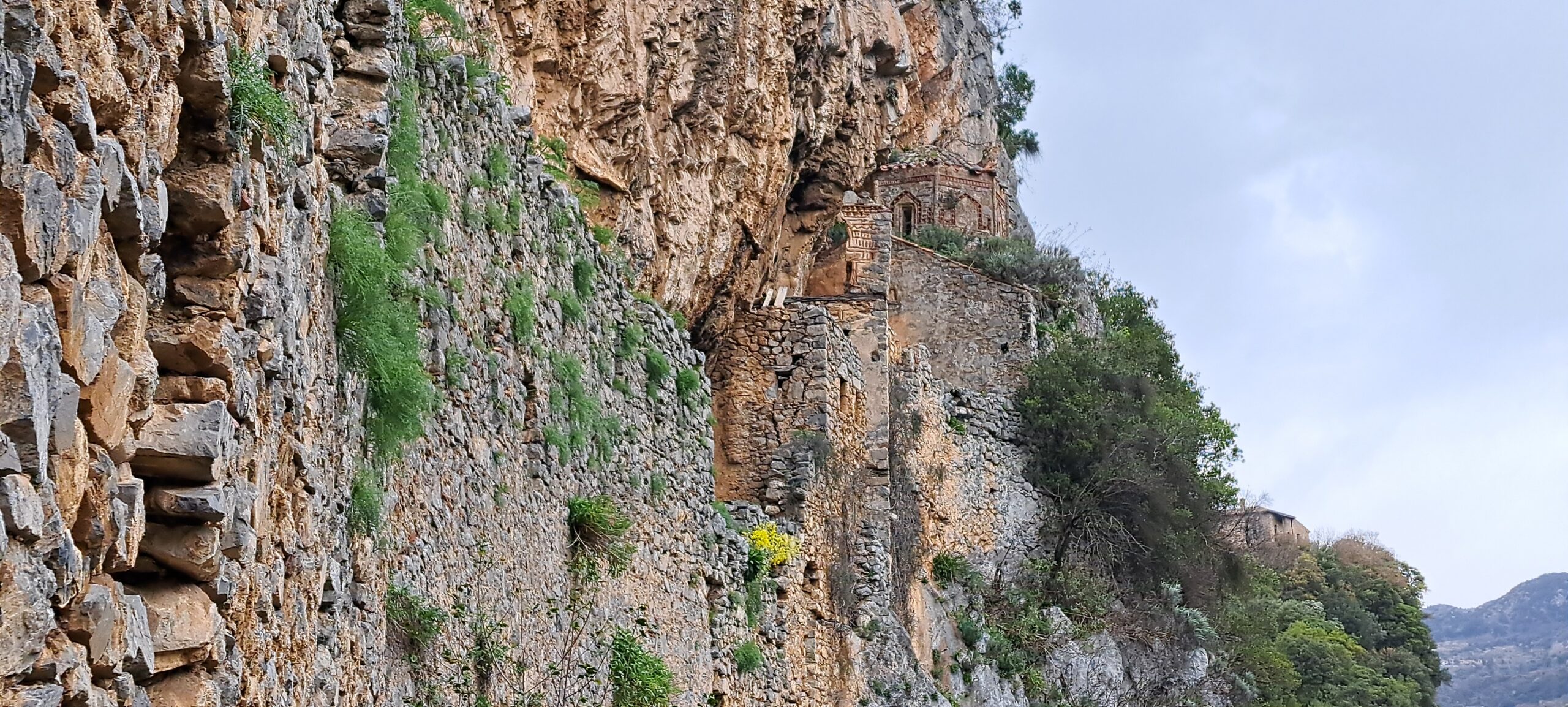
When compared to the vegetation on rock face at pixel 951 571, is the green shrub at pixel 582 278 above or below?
above

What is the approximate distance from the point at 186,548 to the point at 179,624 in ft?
0.61

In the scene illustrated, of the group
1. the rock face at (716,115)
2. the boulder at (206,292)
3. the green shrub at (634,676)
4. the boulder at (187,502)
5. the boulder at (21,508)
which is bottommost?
the green shrub at (634,676)

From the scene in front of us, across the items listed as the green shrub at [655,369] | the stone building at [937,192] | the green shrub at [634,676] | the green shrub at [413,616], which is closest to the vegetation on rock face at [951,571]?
the green shrub at [655,369]

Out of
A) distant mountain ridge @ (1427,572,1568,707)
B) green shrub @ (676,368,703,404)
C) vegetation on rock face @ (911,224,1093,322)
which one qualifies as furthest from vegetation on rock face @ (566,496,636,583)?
distant mountain ridge @ (1427,572,1568,707)

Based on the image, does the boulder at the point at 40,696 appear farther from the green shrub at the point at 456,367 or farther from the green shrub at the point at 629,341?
the green shrub at the point at 629,341

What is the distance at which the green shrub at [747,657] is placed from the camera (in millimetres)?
13164

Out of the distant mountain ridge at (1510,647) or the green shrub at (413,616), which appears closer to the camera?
the green shrub at (413,616)

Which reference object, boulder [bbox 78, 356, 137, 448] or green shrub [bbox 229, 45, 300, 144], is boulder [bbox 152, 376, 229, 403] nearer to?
boulder [bbox 78, 356, 137, 448]

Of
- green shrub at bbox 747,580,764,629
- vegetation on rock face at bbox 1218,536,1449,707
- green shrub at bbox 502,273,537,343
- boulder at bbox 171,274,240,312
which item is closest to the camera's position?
boulder at bbox 171,274,240,312

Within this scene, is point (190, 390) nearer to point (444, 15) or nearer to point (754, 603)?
point (444, 15)

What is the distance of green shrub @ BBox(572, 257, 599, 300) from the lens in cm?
1039

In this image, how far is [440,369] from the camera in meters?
7.55

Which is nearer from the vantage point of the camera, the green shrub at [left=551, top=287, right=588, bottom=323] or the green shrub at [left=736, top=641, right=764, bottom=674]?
the green shrub at [left=551, top=287, right=588, bottom=323]

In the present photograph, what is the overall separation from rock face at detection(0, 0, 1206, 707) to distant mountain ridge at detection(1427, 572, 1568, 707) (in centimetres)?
8392
